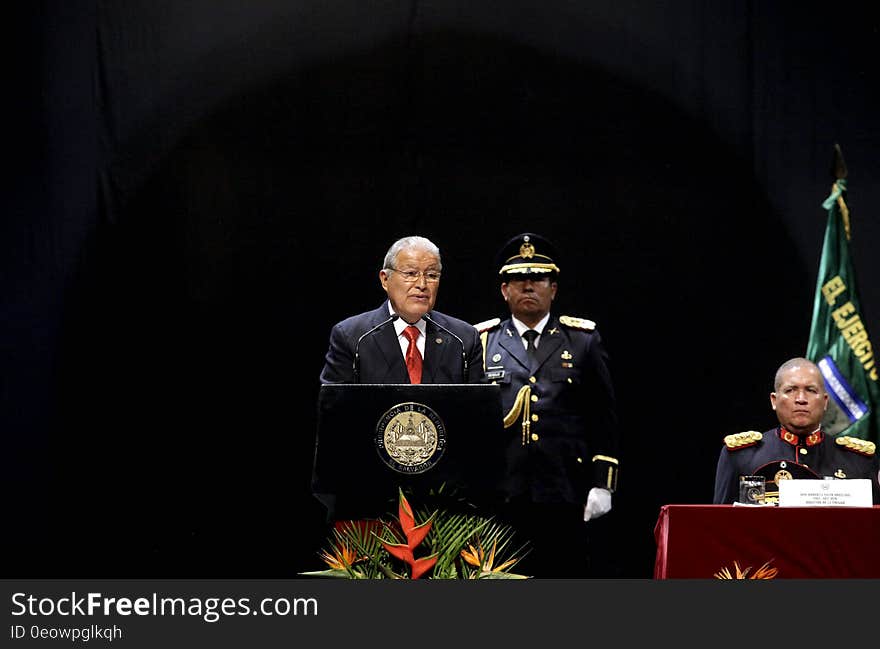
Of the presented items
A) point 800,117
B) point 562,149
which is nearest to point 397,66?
point 562,149

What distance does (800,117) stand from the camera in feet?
18.3

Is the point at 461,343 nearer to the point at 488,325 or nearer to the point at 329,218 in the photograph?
the point at 488,325

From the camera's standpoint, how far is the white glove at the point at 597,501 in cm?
462

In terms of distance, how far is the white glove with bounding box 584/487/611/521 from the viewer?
462cm

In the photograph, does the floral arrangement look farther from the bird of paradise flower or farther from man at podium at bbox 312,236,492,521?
the bird of paradise flower

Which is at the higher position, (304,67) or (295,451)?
(304,67)

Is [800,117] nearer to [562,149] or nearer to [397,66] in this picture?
[562,149]

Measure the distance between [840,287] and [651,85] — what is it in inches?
46.8

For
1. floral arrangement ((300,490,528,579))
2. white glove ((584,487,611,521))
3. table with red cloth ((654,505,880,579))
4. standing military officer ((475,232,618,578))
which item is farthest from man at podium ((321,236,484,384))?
white glove ((584,487,611,521))

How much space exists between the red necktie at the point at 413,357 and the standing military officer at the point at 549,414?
112cm

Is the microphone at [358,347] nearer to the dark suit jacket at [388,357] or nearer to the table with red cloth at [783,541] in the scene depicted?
the dark suit jacket at [388,357]

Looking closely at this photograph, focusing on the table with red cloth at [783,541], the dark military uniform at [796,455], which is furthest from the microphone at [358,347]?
the dark military uniform at [796,455]

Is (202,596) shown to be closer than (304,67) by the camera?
Yes

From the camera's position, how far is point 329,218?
5.49 m
